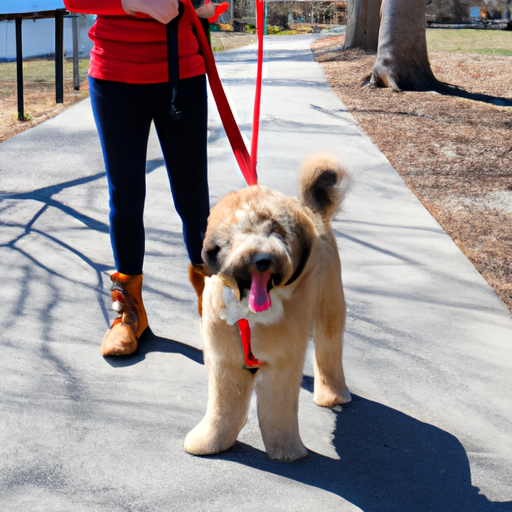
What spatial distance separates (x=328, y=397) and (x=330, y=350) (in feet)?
0.73

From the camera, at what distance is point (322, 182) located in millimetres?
2527

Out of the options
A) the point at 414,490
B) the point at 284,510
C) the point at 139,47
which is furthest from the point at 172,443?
the point at 139,47

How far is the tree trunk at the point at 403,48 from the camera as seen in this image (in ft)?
35.6

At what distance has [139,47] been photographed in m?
3.04

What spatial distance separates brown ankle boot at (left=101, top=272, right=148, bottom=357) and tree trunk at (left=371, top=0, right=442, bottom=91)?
8661 mm

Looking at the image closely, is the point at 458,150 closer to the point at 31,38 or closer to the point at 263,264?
the point at 263,264

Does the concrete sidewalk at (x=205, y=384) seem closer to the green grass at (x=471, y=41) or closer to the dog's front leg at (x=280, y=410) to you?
the dog's front leg at (x=280, y=410)

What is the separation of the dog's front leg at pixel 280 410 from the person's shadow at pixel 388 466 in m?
0.06

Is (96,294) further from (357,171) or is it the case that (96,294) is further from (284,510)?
(357,171)

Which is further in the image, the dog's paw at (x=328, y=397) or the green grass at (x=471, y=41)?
the green grass at (x=471, y=41)

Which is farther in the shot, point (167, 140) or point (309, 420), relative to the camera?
point (167, 140)

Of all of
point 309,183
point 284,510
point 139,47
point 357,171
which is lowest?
point 284,510

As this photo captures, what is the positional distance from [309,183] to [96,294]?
2.08 metres

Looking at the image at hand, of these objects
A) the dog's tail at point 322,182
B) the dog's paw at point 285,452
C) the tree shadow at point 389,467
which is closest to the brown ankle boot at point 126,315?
the tree shadow at point 389,467
